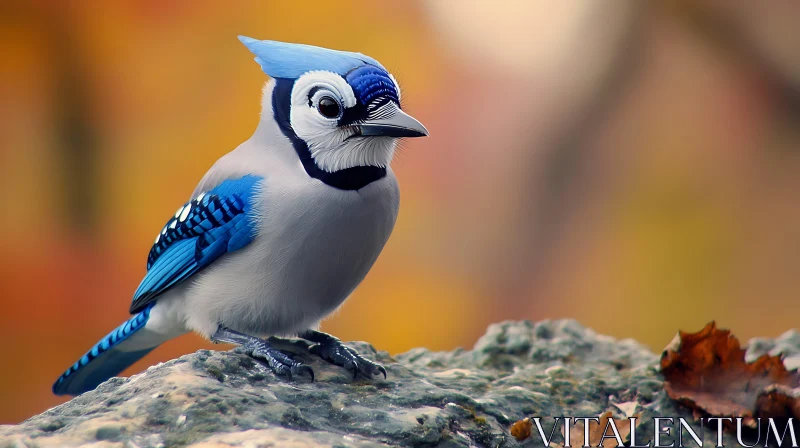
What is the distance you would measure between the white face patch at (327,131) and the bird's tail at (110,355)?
104 cm

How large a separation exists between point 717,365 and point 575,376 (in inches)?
22.6

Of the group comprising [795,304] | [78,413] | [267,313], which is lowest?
[78,413]

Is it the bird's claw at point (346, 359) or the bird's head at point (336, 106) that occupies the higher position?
the bird's head at point (336, 106)

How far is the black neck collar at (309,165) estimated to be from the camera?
9.29 feet

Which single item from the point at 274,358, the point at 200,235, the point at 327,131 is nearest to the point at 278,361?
the point at 274,358

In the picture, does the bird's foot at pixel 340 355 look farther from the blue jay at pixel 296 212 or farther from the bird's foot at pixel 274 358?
the bird's foot at pixel 274 358

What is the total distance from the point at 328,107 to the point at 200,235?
28.1 inches

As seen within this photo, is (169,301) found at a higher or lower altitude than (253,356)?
higher

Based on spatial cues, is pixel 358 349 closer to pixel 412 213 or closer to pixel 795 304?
pixel 412 213

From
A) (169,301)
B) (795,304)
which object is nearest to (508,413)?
(169,301)

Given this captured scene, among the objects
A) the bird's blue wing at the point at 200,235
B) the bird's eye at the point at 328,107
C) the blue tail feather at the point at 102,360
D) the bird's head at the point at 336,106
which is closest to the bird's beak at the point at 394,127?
the bird's head at the point at 336,106

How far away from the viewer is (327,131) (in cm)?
281

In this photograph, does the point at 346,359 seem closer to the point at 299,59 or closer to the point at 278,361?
the point at 278,361

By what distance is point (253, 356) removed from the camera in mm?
2754
